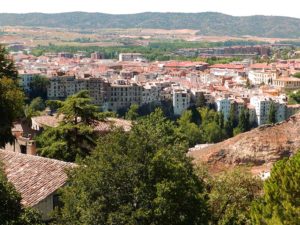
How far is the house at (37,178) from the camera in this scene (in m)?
12.4

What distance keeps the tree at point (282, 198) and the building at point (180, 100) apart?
8310cm

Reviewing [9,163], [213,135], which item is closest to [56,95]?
[213,135]

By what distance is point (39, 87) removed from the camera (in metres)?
92.3

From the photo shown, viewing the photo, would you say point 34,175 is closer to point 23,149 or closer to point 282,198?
point 282,198

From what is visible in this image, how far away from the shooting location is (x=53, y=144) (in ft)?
57.0

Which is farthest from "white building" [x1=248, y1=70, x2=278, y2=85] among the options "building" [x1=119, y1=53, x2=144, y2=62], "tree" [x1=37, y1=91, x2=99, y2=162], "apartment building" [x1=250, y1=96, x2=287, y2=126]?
"tree" [x1=37, y1=91, x2=99, y2=162]

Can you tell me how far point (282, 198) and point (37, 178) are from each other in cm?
545

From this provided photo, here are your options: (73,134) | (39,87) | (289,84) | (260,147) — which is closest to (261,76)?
(289,84)

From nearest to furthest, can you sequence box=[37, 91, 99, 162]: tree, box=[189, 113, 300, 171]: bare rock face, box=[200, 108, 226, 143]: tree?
box=[37, 91, 99, 162]: tree
box=[189, 113, 300, 171]: bare rock face
box=[200, 108, 226, 143]: tree

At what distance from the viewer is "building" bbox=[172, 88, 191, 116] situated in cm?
9438

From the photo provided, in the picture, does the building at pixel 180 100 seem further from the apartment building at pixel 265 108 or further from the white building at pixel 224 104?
the apartment building at pixel 265 108

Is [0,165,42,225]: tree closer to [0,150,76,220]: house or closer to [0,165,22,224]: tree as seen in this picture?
[0,165,22,224]: tree

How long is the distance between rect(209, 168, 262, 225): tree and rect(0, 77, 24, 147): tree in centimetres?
614

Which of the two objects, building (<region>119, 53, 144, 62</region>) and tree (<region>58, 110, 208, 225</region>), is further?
building (<region>119, 53, 144, 62</region>)
